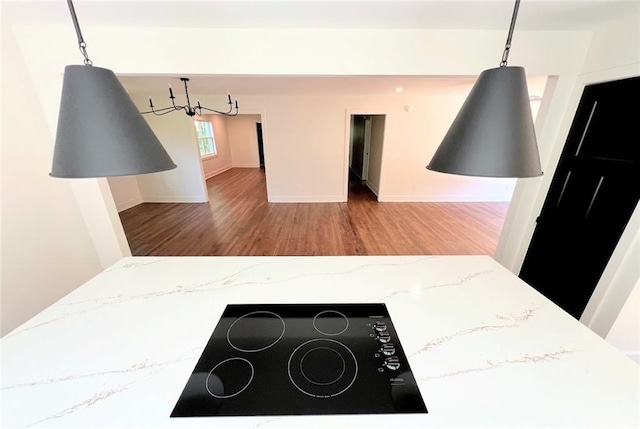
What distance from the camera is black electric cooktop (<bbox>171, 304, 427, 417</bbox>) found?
635 millimetres

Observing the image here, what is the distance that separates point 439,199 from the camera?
545 cm

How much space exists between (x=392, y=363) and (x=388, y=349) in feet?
0.18

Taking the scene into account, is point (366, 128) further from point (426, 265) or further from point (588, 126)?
point (426, 265)

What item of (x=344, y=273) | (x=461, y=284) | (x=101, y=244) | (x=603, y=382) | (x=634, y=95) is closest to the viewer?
(x=603, y=382)

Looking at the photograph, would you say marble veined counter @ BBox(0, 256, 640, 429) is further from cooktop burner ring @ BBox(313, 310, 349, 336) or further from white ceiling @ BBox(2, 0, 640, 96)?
white ceiling @ BBox(2, 0, 640, 96)

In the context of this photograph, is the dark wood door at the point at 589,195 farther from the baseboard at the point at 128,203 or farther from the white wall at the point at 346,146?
the baseboard at the point at 128,203

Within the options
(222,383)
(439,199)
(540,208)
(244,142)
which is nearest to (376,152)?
(439,199)

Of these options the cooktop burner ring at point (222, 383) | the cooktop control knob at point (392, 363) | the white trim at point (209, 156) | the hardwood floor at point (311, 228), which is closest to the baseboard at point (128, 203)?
the hardwood floor at point (311, 228)

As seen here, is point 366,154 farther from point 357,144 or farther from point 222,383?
point 222,383

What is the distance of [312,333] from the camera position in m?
0.88

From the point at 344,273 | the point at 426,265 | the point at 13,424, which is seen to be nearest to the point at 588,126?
the point at 426,265

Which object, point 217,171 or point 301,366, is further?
point 217,171

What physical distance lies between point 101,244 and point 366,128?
644 cm

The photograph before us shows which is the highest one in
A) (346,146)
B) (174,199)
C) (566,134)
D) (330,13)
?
(330,13)
